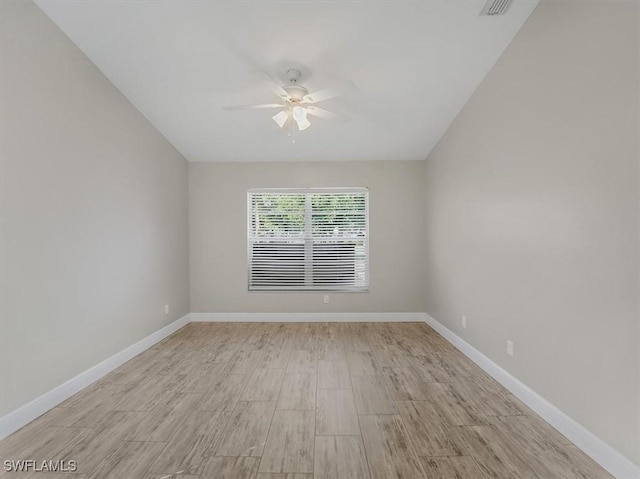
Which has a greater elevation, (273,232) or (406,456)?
(273,232)

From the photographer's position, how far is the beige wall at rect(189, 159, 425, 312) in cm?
541

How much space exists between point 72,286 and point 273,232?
9.62 feet

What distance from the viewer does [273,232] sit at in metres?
5.54

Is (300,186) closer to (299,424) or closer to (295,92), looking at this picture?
(295,92)

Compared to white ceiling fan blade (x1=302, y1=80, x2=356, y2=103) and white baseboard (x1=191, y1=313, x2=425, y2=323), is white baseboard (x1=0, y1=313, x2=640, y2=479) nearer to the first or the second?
white baseboard (x1=191, y1=313, x2=425, y2=323)

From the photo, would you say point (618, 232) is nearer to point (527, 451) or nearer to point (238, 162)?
point (527, 451)

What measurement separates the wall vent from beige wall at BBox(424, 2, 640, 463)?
24cm

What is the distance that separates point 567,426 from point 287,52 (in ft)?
11.4

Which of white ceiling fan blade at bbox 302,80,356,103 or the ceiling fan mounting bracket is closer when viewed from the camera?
white ceiling fan blade at bbox 302,80,356,103

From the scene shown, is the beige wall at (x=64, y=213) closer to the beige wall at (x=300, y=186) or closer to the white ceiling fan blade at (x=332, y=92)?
the beige wall at (x=300, y=186)

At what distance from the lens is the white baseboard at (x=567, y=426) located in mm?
1878

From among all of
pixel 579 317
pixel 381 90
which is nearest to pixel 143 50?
pixel 381 90

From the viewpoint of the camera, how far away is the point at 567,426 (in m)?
2.28

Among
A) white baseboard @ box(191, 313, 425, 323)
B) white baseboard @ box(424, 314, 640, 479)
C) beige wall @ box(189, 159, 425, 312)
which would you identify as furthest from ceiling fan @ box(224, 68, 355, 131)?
white baseboard @ box(191, 313, 425, 323)
